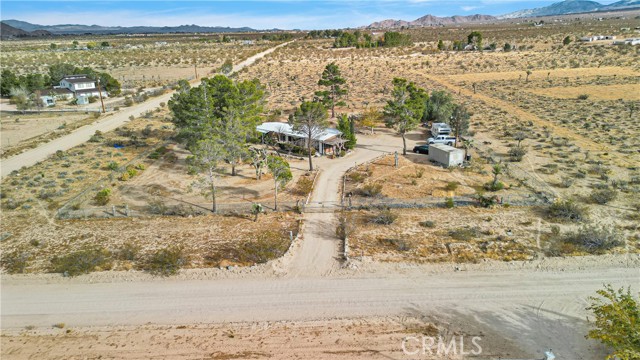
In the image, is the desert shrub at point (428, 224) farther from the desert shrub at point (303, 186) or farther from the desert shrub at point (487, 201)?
the desert shrub at point (303, 186)

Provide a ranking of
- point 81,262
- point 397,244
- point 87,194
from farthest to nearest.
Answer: point 87,194 → point 397,244 → point 81,262

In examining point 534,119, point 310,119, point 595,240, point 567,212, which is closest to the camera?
point 595,240

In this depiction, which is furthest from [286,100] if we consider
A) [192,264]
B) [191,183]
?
[192,264]

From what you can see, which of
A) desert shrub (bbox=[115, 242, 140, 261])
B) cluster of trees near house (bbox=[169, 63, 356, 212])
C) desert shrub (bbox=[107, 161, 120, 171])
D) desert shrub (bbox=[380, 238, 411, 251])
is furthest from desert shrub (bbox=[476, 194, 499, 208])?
desert shrub (bbox=[107, 161, 120, 171])

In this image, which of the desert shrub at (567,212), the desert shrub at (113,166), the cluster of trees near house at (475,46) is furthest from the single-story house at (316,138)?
the cluster of trees near house at (475,46)

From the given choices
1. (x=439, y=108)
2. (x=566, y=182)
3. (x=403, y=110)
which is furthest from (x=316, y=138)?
(x=566, y=182)

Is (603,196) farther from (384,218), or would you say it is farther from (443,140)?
(443,140)

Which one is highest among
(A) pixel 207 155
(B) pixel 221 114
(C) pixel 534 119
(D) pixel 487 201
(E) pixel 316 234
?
(B) pixel 221 114
